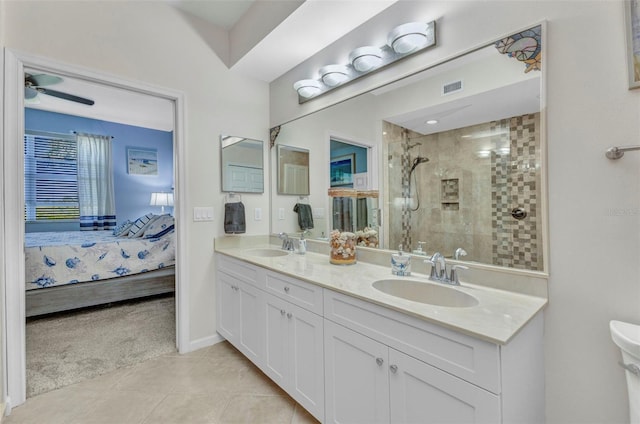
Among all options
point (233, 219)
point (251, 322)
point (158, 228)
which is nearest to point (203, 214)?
point (233, 219)

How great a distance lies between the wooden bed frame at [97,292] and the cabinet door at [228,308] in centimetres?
153

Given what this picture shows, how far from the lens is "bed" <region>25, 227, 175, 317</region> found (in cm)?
282

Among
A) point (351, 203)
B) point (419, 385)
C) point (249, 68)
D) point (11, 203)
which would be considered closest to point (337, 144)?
point (351, 203)

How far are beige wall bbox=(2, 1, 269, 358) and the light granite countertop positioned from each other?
713 millimetres

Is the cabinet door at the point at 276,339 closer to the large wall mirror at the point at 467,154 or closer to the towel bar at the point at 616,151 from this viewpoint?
the large wall mirror at the point at 467,154

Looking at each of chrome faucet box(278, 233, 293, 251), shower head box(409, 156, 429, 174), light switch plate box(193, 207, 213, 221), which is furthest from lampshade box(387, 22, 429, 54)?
light switch plate box(193, 207, 213, 221)

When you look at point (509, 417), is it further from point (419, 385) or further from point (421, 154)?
point (421, 154)

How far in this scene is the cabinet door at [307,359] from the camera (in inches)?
55.6

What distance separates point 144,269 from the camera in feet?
11.2

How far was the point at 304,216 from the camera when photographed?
2.49 m

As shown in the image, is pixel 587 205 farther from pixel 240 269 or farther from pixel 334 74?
pixel 240 269

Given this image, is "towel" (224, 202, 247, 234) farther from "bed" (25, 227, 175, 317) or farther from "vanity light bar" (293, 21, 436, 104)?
"bed" (25, 227, 175, 317)

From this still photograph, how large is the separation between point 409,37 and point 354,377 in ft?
5.68

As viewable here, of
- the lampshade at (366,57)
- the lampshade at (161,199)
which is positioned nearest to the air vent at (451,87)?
the lampshade at (366,57)
